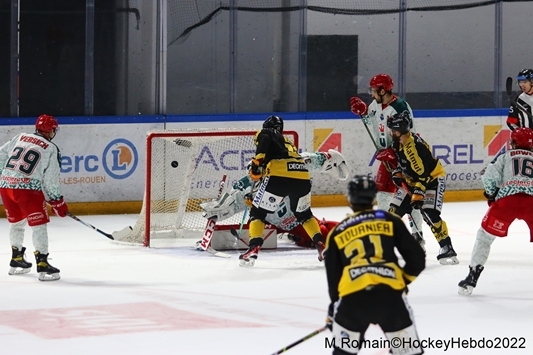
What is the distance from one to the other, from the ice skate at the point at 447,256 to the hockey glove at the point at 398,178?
0.52m

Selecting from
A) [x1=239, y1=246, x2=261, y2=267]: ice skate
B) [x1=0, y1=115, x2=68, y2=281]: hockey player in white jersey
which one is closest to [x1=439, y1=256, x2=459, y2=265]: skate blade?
[x1=239, y1=246, x2=261, y2=267]: ice skate

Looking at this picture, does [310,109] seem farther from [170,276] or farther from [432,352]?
[432,352]

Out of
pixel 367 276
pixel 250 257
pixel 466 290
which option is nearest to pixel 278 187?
pixel 250 257

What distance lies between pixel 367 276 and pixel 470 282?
8.87ft

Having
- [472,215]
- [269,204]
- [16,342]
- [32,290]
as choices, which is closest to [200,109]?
[472,215]

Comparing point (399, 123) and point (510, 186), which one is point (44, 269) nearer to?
point (399, 123)

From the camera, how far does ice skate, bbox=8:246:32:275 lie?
739 cm

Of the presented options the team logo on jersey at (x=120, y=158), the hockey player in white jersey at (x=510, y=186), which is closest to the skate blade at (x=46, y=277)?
the hockey player in white jersey at (x=510, y=186)

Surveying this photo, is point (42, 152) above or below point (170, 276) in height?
above

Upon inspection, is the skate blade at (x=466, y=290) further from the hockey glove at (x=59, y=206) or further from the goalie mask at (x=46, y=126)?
the goalie mask at (x=46, y=126)

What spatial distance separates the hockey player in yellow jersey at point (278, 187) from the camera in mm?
7637

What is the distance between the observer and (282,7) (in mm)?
11062

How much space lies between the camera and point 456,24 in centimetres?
1176

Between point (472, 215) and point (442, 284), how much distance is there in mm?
3256
